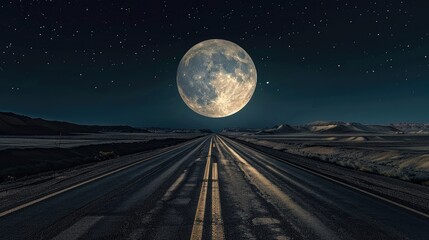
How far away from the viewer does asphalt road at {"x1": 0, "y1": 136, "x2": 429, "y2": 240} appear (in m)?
5.29

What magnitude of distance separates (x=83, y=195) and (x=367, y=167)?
14156 mm

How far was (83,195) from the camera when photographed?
870 centimetres

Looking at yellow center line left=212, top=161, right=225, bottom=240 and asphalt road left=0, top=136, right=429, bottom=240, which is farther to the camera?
asphalt road left=0, top=136, right=429, bottom=240

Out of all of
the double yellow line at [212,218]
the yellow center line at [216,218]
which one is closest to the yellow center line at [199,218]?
the double yellow line at [212,218]

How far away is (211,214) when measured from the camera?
6.55 meters

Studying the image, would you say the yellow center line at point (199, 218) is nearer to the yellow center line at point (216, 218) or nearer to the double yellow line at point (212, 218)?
the double yellow line at point (212, 218)

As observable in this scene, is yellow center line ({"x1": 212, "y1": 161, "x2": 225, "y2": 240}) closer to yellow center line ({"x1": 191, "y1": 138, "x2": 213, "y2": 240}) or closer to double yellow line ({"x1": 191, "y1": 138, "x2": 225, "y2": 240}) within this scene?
double yellow line ({"x1": 191, "y1": 138, "x2": 225, "y2": 240})

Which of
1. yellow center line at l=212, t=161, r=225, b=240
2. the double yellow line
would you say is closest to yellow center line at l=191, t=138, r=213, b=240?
the double yellow line

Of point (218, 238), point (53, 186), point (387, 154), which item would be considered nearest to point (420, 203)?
point (218, 238)

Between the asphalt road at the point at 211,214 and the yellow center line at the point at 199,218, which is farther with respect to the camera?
the asphalt road at the point at 211,214

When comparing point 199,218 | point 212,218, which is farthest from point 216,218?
point 199,218

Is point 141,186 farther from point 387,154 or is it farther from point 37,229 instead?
point 387,154

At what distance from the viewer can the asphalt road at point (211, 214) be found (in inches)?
208

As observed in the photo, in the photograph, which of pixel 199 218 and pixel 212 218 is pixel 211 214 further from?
pixel 199 218
